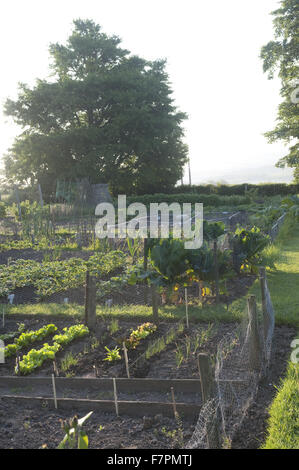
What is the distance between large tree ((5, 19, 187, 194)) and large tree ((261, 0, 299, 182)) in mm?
6446

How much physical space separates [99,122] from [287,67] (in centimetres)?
1179

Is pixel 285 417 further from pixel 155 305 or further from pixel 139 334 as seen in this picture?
pixel 155 305

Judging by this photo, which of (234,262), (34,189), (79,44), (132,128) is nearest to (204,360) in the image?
(234,262)

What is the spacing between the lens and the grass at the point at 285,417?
114 inches

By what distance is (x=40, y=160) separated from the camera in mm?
28000

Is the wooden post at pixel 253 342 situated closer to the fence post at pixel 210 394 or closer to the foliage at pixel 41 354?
the fence post at pixel 210 394

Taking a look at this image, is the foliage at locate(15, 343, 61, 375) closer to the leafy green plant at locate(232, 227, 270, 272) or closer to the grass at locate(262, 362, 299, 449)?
the grass at locate(262, 362, 299, 449)

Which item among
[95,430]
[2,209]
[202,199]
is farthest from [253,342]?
[202,199]

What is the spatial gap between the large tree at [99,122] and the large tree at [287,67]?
21.1ft

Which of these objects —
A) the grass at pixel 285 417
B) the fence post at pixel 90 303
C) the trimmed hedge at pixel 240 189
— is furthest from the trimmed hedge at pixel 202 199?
the grass at pixel 285 417

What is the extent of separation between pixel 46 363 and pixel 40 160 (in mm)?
24923

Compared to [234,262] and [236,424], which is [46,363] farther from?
[234,262]

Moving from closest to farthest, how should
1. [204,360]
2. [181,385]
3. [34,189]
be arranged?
1. [204,360]
2. [181,385]
3. [34,189]

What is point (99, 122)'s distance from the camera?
29.4m
